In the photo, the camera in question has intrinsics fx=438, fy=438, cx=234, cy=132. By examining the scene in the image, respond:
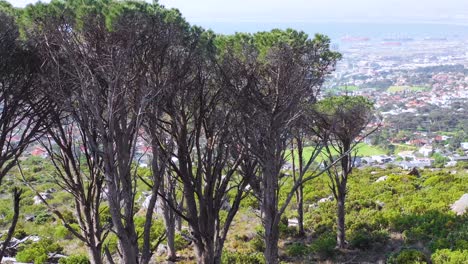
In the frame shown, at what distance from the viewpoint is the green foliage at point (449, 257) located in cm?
938

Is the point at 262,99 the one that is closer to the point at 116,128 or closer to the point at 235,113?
the point at 235,113

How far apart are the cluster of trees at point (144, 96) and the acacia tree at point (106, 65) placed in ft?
0.06

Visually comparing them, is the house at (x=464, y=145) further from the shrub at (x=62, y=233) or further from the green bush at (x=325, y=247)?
the shrub at (x=62, y=233)

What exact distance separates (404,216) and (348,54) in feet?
509

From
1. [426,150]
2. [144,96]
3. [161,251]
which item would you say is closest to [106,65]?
[144,96]

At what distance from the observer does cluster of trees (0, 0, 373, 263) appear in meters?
5.97

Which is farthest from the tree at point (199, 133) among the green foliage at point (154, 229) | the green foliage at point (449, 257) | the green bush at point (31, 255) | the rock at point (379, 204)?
the rock at point (379, 204)

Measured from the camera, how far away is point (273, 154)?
7277 millimetres

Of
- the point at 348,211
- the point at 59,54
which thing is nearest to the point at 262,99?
the point at 59,54

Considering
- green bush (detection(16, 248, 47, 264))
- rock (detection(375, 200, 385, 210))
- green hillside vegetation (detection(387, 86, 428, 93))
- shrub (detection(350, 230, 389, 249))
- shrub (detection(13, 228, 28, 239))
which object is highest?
green hillside vegetation (detection(387, 86, 428, 93))

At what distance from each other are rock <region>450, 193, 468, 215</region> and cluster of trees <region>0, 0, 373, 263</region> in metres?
8.01

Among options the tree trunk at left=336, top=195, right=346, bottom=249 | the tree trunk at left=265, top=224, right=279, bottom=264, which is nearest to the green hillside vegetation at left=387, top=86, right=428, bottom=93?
the tree trunk at left=336, top=195, right=346, bottom=249

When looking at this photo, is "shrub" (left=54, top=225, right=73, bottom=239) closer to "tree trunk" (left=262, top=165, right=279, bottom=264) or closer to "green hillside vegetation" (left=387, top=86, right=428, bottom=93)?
"tree trunk" (left=262, top=165, right=279, bottom=264)

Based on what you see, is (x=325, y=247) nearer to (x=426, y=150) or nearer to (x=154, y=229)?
(x=154, y=229)
